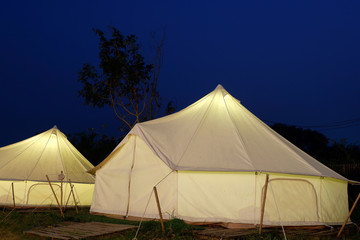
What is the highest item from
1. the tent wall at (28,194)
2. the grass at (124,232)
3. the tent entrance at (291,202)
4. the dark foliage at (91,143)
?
the dark foliage at (91,143)

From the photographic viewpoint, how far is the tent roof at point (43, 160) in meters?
13.1

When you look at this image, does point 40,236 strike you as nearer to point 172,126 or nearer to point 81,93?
point 172,126

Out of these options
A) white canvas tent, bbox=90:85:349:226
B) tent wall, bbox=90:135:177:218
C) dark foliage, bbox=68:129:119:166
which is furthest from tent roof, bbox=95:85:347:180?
dark foliage, bbox=68:129:119:166

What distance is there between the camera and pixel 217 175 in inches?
351

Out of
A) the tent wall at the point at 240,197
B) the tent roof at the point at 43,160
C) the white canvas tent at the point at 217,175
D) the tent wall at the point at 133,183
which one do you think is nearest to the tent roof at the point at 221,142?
the white canvas tent at the point at 217,175

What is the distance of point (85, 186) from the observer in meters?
13.8

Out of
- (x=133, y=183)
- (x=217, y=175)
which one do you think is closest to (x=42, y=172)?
(x=133, y=183)

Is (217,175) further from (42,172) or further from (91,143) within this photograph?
(91,143)

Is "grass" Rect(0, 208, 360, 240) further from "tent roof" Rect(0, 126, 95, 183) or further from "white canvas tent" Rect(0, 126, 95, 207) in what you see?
"tent roof" Rect(0, 126, 95, 183)

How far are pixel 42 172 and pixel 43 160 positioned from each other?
0.58m

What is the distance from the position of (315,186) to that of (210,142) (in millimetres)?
2491

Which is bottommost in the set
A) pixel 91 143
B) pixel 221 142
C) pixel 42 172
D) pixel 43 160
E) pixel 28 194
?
pixel 28 194

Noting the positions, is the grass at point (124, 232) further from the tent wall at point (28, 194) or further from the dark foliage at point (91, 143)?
the dark foliage at point (91, 143)

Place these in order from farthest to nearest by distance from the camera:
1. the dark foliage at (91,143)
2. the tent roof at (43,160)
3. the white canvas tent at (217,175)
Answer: the dark foliage at (91,143) < the tent roof at (43,160) < the white canvas tent at (217,175)
